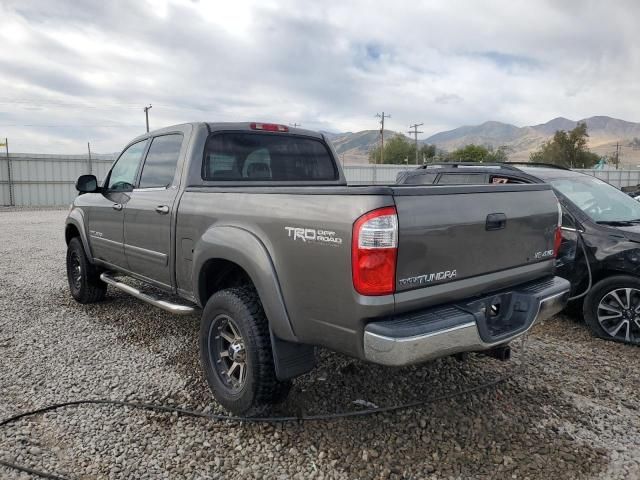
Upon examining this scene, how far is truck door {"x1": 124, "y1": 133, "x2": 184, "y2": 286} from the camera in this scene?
3.86m

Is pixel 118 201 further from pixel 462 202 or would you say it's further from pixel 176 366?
pixel 462 202

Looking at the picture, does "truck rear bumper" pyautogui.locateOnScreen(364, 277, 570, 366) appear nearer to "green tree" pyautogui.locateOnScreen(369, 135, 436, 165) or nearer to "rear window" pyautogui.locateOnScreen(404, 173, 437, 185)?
"rear window" pyautogui.locateOnScreen(404, 173, 437, 185)

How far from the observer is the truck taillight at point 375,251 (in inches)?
91.4

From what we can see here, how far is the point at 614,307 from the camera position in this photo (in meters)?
4.62

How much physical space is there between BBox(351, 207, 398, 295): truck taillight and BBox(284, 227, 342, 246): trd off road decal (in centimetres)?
13

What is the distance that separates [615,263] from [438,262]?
9.59ft

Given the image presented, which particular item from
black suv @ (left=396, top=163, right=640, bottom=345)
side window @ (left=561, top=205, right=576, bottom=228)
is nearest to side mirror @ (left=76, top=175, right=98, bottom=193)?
black suv @ (left=396, top=163, right=640, bottom=345)

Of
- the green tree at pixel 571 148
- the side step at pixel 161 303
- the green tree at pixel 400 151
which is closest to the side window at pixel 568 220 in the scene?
the side step at pixel 161 303

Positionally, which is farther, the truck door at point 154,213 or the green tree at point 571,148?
the green tree at point 571,148

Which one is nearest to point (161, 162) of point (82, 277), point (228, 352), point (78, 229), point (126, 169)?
point (126, 169)

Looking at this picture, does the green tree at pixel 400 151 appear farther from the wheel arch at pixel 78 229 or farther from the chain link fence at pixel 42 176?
the wheel arch at pixel 78 229

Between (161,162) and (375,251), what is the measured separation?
2.59m

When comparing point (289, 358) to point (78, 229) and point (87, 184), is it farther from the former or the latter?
point (78, 229)

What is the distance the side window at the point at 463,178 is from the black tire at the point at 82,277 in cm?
414
